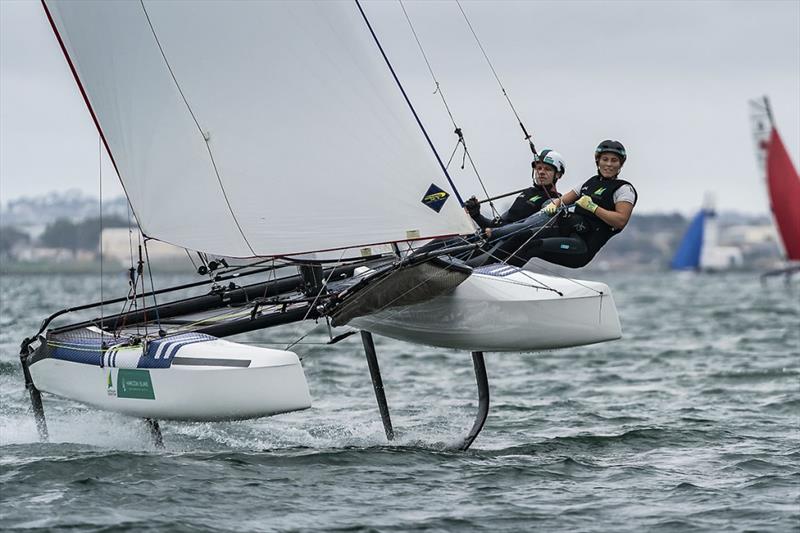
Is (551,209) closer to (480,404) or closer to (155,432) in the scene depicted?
(480,404)

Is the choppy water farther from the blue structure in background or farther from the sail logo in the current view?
the blue structure in background

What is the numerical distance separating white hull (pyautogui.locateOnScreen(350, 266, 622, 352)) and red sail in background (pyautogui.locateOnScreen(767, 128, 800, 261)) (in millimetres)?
30230

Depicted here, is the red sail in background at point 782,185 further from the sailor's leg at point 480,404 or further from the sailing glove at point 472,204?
the sailing glove at point 472,204

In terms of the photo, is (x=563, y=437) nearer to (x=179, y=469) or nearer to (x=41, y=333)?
(x=179, y=469)

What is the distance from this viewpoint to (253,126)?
8.25 metres

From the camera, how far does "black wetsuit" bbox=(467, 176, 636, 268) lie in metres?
8.76

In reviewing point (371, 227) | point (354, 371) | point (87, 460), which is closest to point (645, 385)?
point (354, 371)

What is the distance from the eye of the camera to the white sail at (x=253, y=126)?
26.5 feet

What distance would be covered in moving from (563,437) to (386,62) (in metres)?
2.75

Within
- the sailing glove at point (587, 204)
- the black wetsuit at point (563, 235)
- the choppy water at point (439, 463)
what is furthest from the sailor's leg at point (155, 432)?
the sailing glove at point (587, 204)

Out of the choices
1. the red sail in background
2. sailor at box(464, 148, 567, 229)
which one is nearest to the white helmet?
sailor at box(464, 148, 567, 229)

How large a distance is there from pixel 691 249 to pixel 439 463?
66.4 m

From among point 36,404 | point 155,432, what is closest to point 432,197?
point 155,432

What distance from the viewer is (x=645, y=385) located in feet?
43.4
